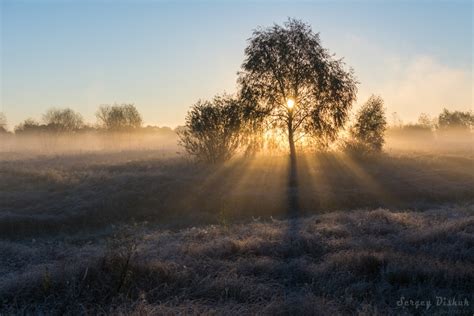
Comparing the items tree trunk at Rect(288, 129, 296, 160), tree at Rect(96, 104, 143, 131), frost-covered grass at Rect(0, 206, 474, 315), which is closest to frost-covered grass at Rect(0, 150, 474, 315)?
frost-covered grass at Rect(0, 206, 474, 315)

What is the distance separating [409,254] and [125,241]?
6006 mm

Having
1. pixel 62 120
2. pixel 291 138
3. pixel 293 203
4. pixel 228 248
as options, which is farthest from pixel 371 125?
pixel 62 120

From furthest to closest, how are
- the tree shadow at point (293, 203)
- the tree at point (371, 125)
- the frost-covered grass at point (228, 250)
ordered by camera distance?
the tree at point (371, 125) → the tree shadow at point (293, 203) → the frost-covered grass at point (228, 250)

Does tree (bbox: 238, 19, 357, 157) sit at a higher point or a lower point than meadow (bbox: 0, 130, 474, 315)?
higher

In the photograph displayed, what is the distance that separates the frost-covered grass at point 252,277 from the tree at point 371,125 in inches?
1079

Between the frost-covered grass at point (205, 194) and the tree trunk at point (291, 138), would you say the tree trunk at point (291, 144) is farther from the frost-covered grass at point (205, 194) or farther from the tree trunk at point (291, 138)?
the frost-covered grass at point (205, 194)

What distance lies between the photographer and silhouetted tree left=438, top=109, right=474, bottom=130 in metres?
107

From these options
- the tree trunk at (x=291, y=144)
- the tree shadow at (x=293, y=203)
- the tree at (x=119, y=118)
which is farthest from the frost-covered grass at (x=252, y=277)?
the tree at (x=119, y=118)

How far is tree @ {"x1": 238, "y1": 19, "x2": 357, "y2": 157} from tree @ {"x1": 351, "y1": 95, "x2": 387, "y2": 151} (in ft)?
23.8

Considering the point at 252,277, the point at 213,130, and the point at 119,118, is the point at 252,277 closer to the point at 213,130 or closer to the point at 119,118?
the point at 213,130

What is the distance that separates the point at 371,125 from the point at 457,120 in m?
82.3

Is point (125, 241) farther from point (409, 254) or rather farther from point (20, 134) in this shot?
point (20, 134)

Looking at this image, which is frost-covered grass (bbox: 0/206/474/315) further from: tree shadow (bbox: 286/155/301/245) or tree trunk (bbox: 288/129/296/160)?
tree trunk (bbox: 288/129/296/160)

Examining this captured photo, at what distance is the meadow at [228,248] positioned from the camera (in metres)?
6.75
